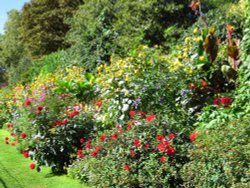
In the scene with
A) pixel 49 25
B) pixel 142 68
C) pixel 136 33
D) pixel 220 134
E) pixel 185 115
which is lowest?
pixel 220 134

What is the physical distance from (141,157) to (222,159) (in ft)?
3.97

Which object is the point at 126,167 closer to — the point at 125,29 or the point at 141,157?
the point at 141,157

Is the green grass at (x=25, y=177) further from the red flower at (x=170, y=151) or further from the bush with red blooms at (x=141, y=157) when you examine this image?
the red flower at (x=170, y=151)

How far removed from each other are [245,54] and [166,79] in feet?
4.57

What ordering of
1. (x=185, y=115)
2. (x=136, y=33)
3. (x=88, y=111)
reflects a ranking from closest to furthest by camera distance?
1. (x=185, y=115)
2. (x=88, y=111)
3. (x=136, y=33)

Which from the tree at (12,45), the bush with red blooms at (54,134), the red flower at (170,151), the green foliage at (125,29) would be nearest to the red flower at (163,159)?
the red flower at (170,151)

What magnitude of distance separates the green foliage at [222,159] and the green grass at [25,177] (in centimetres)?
210

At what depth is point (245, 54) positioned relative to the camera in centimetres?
605

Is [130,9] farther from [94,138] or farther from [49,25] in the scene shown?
[49,25]

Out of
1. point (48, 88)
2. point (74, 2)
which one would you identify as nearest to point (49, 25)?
point (74, 2)

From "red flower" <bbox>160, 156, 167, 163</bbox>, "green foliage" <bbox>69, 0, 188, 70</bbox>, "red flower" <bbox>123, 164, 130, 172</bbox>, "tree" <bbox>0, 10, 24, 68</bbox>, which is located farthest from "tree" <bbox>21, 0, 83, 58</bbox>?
"red flower" <bbox>160, 156, 167, 163</bbox>

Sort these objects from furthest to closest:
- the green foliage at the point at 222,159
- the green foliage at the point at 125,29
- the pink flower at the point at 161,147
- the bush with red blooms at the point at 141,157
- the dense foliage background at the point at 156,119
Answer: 1. the green foliage at the point at 125,29
2. the pink flower at the point at 161,147
3. the bush with red blooms at the point at 141,157
4. the dense foliage background at the point at 156,119
5. the green foliage at the point at 222,159

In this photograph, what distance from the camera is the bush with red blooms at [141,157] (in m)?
4.79

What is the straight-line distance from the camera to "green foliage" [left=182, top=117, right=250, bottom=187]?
399 cm
